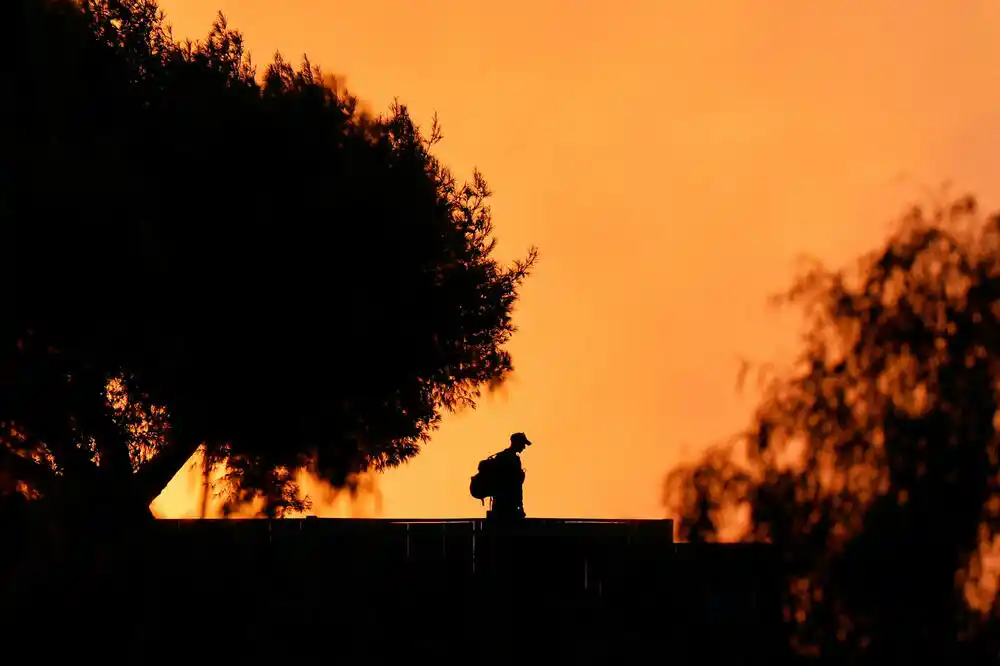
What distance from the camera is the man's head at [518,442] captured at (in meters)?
26.4

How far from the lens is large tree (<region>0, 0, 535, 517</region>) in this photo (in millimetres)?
29109

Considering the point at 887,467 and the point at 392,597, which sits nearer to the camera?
the point at 887,467

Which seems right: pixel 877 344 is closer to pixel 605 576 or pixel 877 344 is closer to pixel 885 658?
pixel 885 658

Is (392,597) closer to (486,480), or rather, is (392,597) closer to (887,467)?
(486,480)

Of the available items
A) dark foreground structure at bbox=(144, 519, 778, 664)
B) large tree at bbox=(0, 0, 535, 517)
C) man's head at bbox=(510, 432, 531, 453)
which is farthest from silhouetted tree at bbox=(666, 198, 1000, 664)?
large tree at bbox=(0, 0, 535, 517)

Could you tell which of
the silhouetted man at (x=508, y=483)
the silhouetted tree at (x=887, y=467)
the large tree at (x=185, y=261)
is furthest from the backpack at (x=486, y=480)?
the silhouetted tree at (x=887, y=467)

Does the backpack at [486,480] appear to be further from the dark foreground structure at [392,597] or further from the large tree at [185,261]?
the large tree at [185,261]

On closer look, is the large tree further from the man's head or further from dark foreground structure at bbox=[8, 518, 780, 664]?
the man's head

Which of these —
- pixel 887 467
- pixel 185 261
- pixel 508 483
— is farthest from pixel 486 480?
pixel 887 467

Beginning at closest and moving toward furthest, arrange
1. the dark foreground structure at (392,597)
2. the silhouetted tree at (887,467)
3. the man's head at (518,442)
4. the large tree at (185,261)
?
the silhouetted tree at (887,467)
the dark foreground structure at (392,597)
the man's head at (518,442)
the large tree at (185,261)

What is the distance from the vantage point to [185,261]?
30.0 meters

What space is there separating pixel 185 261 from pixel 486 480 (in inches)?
343

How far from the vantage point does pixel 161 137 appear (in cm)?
3048

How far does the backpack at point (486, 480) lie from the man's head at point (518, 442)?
0.43 metres
